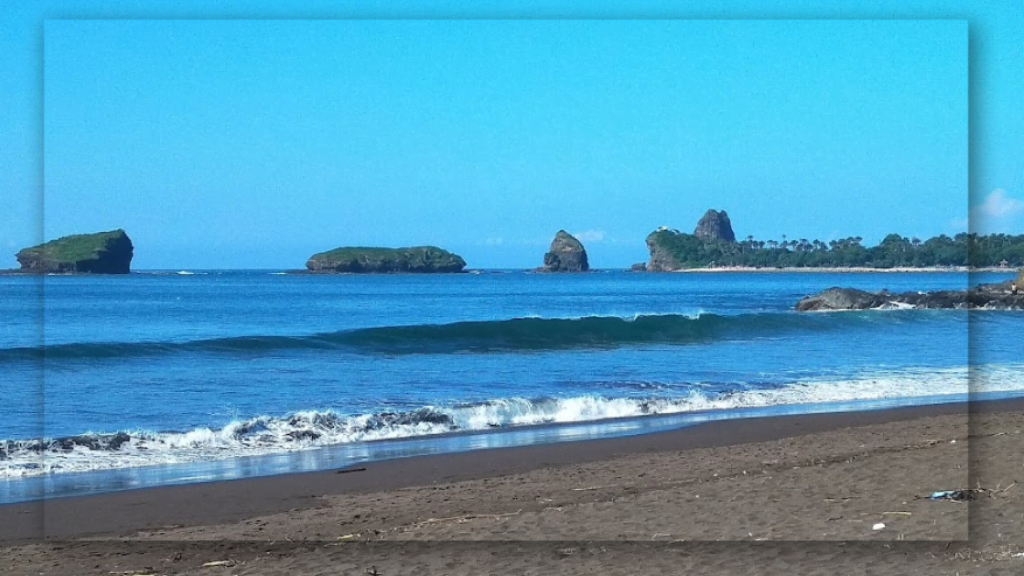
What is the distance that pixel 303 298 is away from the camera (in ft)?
140

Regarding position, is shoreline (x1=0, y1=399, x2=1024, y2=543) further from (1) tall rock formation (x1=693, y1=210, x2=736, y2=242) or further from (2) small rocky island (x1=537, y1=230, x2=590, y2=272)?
(2) small rocky island (x1=537, y1=230, x2=590, y2=272)

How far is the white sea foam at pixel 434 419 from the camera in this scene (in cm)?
1087

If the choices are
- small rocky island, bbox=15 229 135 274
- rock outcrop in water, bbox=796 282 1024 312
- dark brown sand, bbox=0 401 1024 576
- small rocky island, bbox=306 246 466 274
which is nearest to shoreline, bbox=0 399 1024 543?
dark brown sand, bbox=0 401 1024 576

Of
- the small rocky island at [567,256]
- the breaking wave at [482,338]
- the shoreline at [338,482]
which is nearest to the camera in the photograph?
the shoreline at [338,482]

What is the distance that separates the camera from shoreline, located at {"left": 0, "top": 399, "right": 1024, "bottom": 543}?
786cm

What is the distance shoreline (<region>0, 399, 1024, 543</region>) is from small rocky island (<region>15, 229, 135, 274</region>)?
8.23 feet

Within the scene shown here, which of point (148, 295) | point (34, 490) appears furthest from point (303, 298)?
point (34, 490)

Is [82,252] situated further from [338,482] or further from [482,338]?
[482,338]

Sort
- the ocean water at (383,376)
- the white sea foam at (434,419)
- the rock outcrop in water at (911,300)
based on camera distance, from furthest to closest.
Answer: the rock outcrop in water at (911,300)
the ocean water at (383,376)
the white sea foam at (434,419)

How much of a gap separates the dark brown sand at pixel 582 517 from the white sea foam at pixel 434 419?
77.5 inches

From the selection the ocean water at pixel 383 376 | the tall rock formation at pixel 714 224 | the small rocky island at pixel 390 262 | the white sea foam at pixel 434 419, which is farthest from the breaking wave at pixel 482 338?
the white sea foam at pixel 434 419

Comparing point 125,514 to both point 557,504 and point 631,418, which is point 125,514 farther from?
point 631,418

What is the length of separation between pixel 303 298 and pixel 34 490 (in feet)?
111

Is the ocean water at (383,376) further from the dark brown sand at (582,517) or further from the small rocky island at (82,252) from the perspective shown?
the dark brown sand at (582,517)
